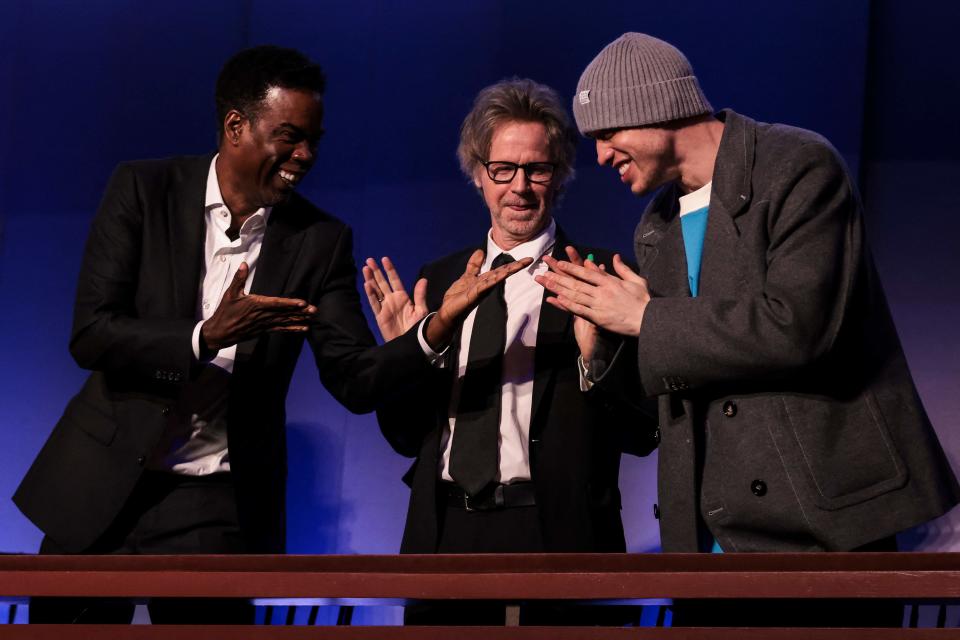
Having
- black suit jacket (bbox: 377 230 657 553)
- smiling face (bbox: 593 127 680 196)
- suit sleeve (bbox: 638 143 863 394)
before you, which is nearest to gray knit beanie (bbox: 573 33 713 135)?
smiling face (bbox: 593 127 680 196)

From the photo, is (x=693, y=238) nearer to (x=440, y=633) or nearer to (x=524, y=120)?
(x=524, y=120)

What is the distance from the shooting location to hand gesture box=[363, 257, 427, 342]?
271 cm

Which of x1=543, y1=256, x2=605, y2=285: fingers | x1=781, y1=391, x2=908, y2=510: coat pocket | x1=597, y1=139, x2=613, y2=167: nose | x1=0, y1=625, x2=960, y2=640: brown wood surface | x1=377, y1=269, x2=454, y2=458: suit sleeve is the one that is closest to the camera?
x1=0, y1=625, x2=960, y2=640: brown wood surface

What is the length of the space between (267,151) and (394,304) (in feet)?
1.48

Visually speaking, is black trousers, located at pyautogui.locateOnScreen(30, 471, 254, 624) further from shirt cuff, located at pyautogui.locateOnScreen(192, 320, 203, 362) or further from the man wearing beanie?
the man wearing beanie

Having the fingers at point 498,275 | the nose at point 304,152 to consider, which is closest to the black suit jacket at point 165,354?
the nose at point 304,152

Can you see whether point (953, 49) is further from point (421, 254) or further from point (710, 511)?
point (710, 511)

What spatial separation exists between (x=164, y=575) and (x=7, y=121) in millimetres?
3012

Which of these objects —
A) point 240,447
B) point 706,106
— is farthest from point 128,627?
point 706,106

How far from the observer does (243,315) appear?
7.62 ft

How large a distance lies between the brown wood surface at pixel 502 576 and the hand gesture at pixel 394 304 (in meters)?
1.16

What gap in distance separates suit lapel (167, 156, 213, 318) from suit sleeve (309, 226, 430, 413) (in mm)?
280

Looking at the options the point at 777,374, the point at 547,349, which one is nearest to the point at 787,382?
the point at 777,374

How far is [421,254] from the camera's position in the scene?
12.7 feet
